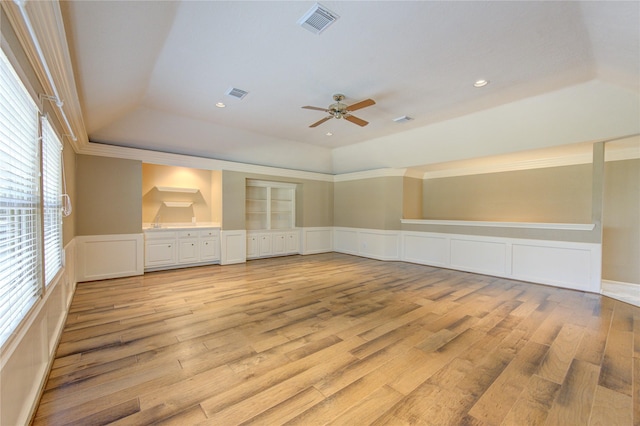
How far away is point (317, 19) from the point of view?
7.66 feet

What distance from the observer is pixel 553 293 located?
4.35m

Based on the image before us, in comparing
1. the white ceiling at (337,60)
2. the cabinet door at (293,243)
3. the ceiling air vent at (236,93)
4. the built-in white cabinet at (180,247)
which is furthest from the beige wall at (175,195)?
the ceiling air vent at (236,93)

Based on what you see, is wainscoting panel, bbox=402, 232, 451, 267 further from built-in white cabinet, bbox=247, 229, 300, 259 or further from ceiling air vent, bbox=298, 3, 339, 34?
ceiling air vent, bbox=298, 3, 339, 34

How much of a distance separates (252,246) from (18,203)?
5.62 metres

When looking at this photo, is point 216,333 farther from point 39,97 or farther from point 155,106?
point 155,106

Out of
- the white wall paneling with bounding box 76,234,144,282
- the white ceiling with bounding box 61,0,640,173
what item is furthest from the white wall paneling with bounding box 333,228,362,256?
the white wall paneling with bounding box 76,234,144,282

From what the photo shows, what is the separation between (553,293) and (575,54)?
3505 millimetres

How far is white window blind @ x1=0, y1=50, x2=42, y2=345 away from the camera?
1.35 metres

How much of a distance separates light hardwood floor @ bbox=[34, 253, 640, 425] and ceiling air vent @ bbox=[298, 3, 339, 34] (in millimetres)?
2970

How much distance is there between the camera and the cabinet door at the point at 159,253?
5480 mm

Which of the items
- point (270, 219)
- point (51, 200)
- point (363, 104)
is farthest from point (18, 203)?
point (270, 219)

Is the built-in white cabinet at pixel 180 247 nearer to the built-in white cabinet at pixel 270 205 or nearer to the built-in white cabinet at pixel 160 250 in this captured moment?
the built-in white cabinet at pixel 160 250

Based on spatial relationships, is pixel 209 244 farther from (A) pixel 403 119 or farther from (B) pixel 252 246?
(A) pixel 403 119

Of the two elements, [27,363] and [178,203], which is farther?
[178,203]
